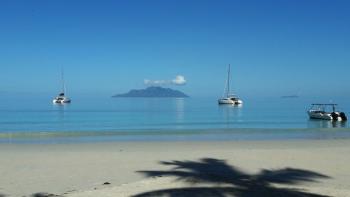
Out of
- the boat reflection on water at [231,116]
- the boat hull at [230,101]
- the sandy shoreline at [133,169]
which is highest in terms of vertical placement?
the boat hull at [230,101]

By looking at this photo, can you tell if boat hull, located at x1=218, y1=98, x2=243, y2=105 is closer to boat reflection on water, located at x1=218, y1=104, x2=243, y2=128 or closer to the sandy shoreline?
boat reflection on water, located at x1=218, y1=104, x2=243, y2=128

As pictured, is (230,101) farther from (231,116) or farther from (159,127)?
(159,127)

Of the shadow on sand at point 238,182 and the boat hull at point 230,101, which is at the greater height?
the boat hull at point 230,101

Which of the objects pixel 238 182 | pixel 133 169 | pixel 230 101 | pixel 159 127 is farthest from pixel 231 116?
pixel 238 182

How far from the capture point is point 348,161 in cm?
1706

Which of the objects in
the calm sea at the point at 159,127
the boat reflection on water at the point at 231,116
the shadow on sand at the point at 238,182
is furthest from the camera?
the boat reflection on water at the point at 231,116

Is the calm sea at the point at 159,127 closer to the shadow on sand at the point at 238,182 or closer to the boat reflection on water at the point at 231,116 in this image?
the boat reflection on water at the point at 231,116

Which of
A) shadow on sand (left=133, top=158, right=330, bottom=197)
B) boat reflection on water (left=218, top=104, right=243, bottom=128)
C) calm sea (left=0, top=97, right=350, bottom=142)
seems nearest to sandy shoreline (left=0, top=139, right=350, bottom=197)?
shadow on sand (left=133, top=158, right=330, bottom=197)

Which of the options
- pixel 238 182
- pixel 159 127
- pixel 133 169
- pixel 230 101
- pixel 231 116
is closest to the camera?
pixel 238 182

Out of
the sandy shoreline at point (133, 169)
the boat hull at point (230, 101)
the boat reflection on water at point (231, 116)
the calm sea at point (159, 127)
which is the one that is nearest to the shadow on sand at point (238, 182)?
the sandy shoreline at point (133, 169)

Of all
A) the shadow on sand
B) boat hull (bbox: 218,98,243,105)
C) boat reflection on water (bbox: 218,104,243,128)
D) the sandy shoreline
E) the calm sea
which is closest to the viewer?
the shadow on sand

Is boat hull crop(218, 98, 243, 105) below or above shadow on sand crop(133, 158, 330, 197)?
above

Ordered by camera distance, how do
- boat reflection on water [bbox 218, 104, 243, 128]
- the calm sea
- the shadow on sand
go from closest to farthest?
the shadow on sand, the calm sea, boat reflection on water [bbox 218, 104, 243, 128]

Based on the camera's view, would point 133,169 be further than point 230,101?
No
